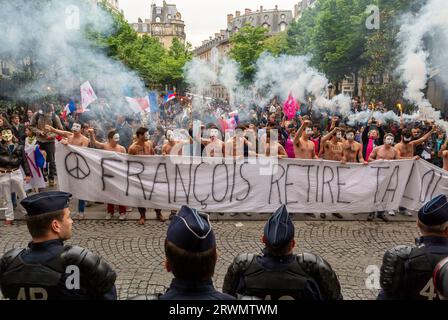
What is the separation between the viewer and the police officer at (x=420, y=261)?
9.07ft

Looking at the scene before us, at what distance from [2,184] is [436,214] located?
22.7 ft

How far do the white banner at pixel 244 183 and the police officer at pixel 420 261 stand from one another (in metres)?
4.93

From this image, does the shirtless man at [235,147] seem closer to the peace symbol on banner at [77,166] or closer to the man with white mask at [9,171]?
the peace symbol on banner at [77,166]

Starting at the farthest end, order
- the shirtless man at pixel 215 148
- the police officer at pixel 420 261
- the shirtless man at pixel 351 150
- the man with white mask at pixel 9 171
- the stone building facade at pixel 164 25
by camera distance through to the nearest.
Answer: the stone building facade at pixel 164 25 < the shirtless man at pixel 351 150 < the shirtless man at pixel 215 148 < the man with white mask at pixel 9 171 < the police officer at pixel 420 261

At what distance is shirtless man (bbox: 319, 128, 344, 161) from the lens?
8625mm

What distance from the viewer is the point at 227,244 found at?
6.55 metres

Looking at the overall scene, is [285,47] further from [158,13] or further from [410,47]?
[158,13]

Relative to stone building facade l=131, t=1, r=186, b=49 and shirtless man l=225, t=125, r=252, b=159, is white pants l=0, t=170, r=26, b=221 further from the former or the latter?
stone building facade l=131, t=1, r=186, b=49

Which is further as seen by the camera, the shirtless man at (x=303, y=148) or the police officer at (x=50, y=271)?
the shirtless man at (x=303, y=148)

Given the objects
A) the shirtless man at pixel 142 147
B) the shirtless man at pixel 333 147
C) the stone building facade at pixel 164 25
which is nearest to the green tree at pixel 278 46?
the shirtless man at pixel 333 147

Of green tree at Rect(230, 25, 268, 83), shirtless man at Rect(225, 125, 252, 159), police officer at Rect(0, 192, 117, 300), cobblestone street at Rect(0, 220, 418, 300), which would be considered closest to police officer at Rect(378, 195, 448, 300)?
police officer at Rect(0, 192, 117, 300)

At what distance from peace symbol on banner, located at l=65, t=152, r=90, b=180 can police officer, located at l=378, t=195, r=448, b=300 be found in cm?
599

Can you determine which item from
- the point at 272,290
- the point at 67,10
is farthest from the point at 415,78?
the point at 272,290

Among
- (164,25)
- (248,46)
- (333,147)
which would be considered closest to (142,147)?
(333,147)
